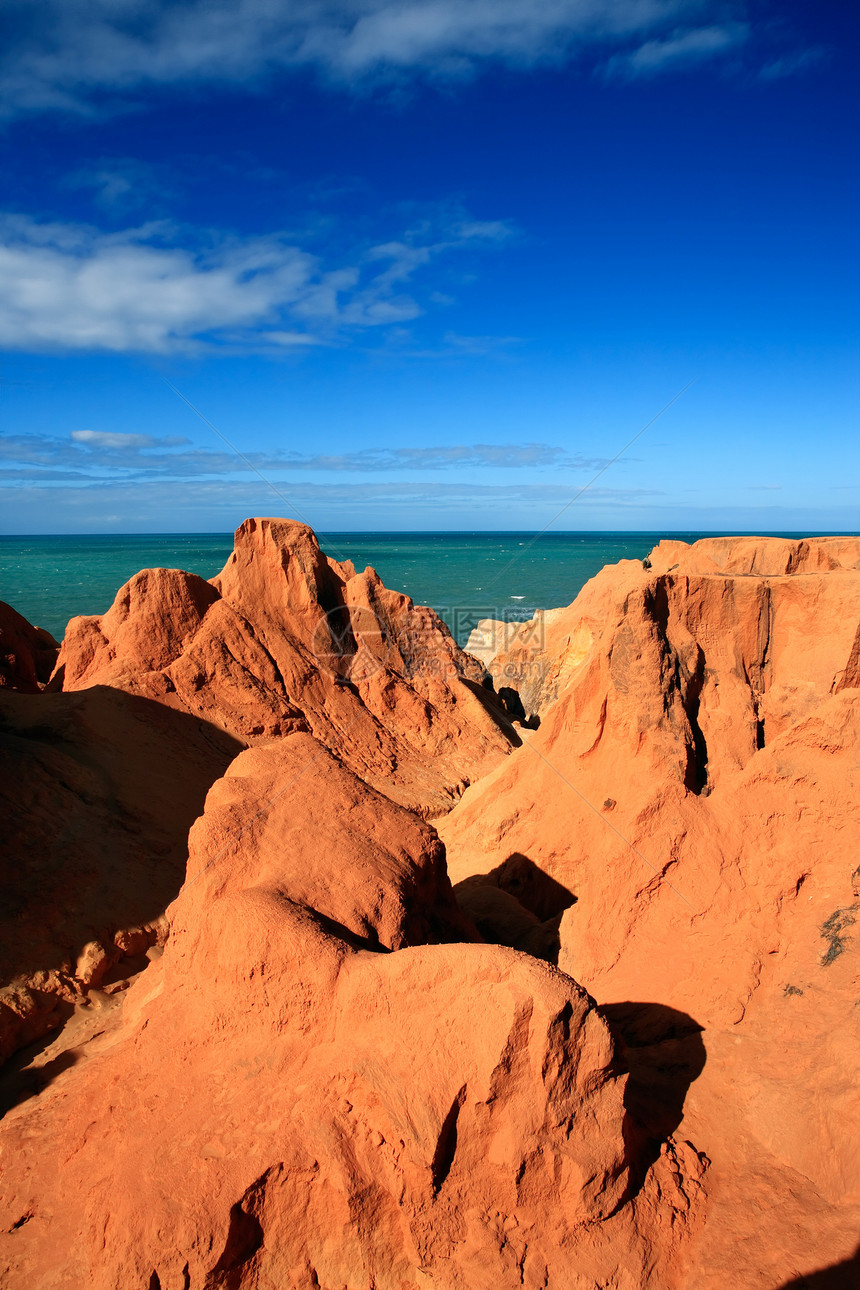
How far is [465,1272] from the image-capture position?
398cm

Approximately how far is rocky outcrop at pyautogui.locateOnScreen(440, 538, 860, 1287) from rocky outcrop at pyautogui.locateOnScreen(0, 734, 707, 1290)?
1.84 feet

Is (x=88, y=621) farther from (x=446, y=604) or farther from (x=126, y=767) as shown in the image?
(x=446, y=604)

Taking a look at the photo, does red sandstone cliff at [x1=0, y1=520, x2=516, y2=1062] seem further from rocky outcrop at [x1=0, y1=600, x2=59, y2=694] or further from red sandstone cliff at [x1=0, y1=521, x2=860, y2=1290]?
red sandstone cliff at [x1=0, y1=521, x2=860, y2=1290]

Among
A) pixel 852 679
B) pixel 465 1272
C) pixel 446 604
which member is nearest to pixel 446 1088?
pixel 465 1272

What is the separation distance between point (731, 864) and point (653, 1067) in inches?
75.2

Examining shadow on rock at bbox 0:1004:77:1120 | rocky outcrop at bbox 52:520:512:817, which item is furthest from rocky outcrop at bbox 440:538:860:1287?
rocky outcrop at bbox 52:520:512:817

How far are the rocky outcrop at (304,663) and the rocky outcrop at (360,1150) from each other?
30.8 ft

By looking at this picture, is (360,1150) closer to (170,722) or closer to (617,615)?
(617,615)

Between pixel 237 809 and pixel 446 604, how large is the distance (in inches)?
1982

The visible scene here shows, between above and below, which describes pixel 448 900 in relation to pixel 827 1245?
above

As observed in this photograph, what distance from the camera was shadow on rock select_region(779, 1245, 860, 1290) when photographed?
12.5 ft

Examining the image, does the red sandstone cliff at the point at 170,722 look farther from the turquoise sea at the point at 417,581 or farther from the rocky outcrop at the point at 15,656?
the turquoise sea at the point at 417,581

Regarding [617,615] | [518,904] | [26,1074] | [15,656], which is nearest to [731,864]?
[617,615]

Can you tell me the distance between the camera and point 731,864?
6441 millimetres
